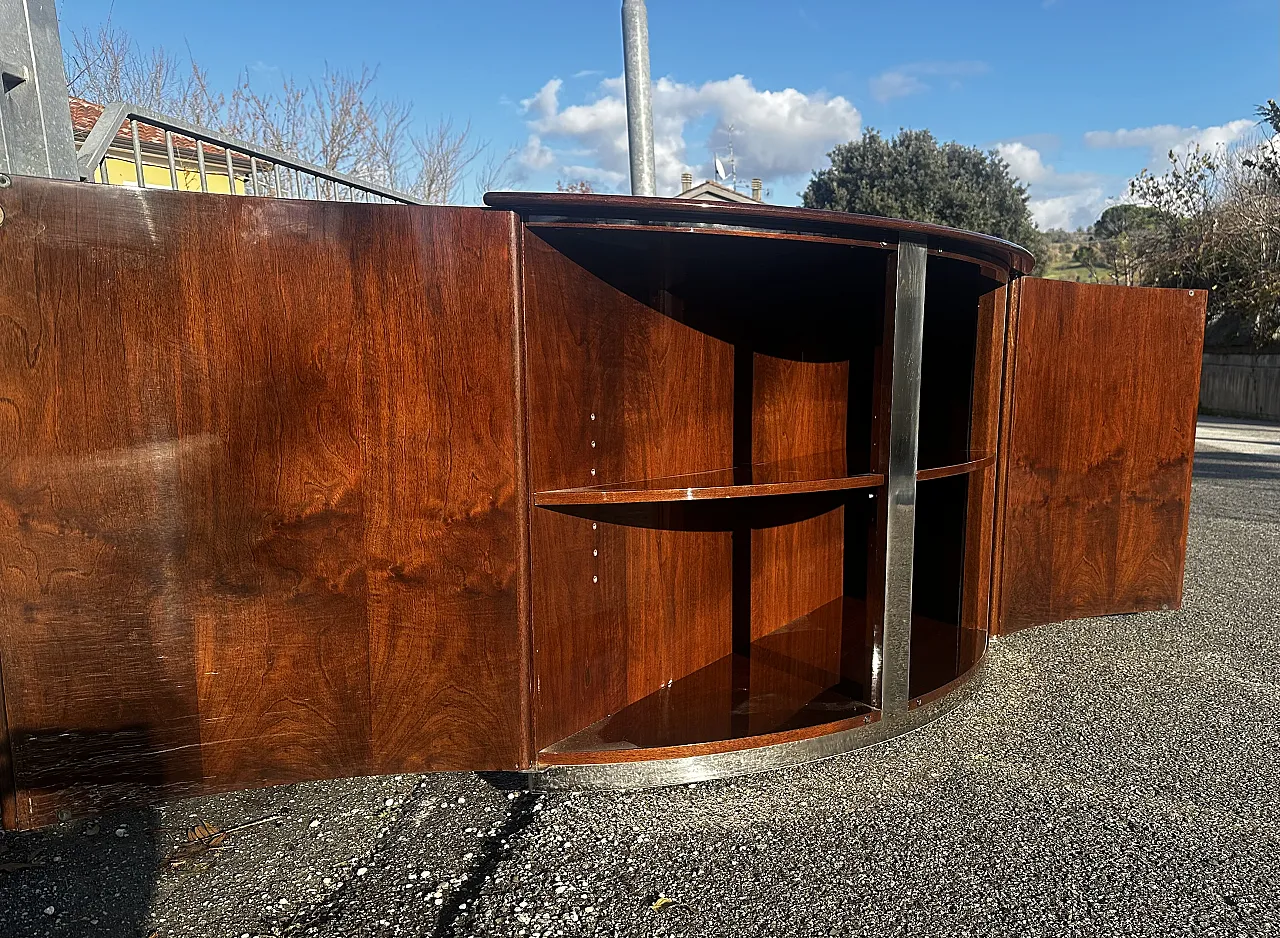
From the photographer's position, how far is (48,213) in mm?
2299

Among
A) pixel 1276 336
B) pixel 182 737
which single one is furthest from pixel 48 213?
pixel 1276 336

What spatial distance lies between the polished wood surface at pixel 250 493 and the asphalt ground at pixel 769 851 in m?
0.23

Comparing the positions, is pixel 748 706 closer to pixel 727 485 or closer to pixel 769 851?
pixel 769 851

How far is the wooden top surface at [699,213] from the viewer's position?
98.7 inches

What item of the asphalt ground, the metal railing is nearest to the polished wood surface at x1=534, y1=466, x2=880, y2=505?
the asphalt ground

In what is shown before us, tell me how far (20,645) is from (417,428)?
1338 millimetres

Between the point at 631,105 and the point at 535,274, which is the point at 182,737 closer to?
the point at 535,274

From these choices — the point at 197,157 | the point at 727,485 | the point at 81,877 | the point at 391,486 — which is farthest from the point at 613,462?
the point at 197,157

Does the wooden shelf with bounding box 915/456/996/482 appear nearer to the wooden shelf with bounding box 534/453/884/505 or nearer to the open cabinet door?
the wooden shelf with bounding box 534/453/884/505

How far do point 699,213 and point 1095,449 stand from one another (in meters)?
3.11

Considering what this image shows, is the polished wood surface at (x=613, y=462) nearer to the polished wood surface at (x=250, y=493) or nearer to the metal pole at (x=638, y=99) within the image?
the polished wood surface at (x=250, y=493)

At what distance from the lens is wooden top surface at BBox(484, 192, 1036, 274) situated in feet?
8.23

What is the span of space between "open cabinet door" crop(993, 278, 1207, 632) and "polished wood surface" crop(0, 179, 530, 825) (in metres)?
2.92

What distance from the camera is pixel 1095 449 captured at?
4.46 m
